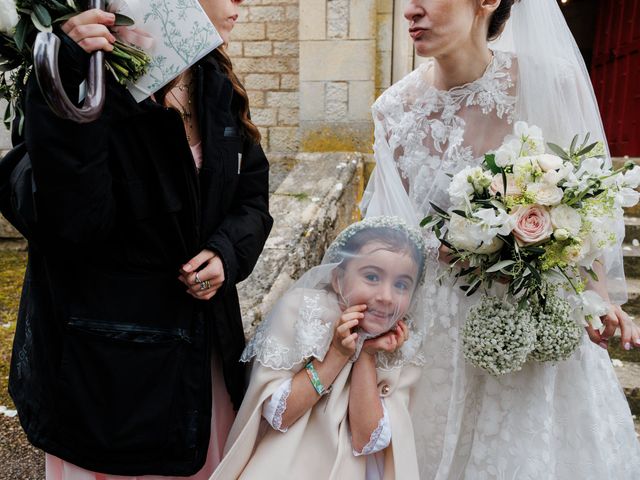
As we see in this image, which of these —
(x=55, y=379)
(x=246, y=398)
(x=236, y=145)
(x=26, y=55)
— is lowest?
(x=246, y=398)

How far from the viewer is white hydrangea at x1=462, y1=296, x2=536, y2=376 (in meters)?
1.62

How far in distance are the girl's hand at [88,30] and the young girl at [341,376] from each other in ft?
2.98

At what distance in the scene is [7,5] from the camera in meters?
1.02

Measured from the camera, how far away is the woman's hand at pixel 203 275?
1.43 meters

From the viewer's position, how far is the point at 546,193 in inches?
60.1

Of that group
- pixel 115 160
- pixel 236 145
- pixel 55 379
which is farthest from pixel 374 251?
pixel 55 379

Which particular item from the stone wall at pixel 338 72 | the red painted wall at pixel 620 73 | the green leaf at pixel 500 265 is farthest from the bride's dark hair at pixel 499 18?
the red painted wall at pixel 620 73

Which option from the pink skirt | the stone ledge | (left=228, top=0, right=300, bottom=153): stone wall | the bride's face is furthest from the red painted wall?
the pink skirt

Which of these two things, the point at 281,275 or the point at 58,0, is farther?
the point at 281,275

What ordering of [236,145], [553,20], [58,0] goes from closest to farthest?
[58,0]
[236,145]
[553,20]

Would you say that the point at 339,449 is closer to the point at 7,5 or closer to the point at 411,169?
the point at 411,169

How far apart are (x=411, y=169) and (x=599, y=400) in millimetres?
1061

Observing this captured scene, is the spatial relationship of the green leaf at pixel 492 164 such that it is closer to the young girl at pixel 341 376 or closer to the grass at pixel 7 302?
the young girl at pixel 341 376

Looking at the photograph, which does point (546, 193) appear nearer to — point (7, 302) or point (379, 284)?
point (379, 284)
